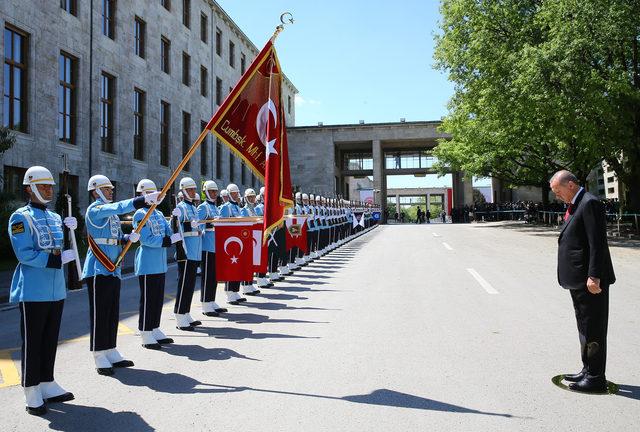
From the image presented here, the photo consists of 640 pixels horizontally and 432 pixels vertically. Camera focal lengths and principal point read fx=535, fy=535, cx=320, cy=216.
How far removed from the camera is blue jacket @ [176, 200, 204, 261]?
7848 mm

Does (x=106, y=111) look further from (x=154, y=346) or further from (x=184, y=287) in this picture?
(x=154, y=346)

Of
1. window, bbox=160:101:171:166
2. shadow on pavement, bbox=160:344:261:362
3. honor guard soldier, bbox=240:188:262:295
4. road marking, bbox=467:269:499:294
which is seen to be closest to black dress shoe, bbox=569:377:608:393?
shadow on pavement, bbox=160:344:261:362

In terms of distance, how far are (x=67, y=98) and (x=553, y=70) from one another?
19932 millimetres

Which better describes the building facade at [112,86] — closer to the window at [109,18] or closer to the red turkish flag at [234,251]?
the window at [109,18]

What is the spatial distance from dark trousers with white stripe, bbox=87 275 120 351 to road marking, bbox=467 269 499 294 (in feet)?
21.6

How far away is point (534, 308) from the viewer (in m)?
8.08

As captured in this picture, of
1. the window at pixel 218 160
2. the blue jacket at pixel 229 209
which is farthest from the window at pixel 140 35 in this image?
the blue jacket at pixel 229 209

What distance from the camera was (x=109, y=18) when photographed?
27.2 meters

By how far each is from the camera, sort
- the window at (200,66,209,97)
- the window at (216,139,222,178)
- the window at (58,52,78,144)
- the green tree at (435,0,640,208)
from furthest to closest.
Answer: the window at (216,139,222,178) < the window at (200,66,209,97) < the window at (58,52,78,144) < the green tree at (435,0,640,208)

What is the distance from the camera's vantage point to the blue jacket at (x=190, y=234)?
7848 mm

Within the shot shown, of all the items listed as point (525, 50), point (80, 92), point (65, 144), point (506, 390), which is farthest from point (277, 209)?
point (80, 92)

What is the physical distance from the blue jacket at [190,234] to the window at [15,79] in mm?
15153

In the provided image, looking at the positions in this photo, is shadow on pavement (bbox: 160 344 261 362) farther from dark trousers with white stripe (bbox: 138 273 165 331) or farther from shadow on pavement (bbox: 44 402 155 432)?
shadow on pavement (bbox: 44 402 155 432)

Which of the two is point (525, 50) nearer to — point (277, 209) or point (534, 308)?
point (534, 308)
